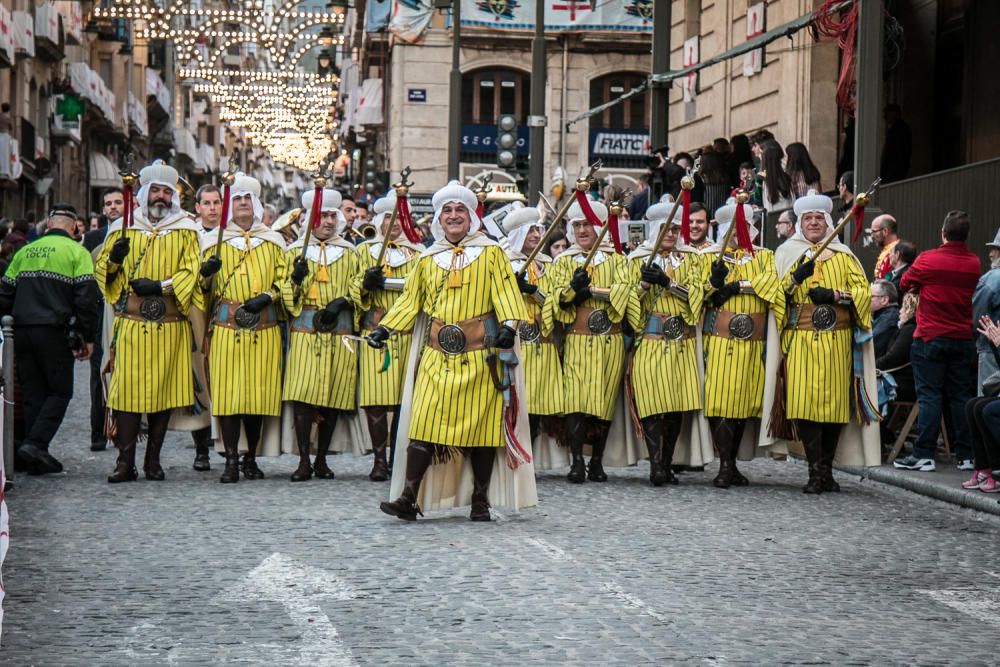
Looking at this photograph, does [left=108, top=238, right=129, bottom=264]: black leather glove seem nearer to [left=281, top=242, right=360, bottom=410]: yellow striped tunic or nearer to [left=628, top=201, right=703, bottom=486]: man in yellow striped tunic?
[left=281, top=242, right=360, bottom=410]: yellow striped tunic

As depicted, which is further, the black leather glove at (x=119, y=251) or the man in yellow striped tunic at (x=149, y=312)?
the man in yellow striped tunic at (x=149, y=312)

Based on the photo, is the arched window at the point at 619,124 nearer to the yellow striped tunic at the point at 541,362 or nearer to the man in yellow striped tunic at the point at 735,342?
the yellow striped tunic at the point at 541,362

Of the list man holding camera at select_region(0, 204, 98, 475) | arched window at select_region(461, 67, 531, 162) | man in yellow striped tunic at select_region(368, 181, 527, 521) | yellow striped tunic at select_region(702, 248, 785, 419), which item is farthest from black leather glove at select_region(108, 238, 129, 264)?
arched window at select_region(461, 67, 531, 162)

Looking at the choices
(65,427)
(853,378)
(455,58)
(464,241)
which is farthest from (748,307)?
(455,58)

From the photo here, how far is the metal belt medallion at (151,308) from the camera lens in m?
11.9

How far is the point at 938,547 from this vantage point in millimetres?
9641

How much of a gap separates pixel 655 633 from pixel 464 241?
3.82 meters

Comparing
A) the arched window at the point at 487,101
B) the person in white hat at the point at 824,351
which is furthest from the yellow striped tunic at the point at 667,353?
the arched window at the point at 487,101

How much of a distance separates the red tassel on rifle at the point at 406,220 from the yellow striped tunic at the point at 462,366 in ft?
6.01

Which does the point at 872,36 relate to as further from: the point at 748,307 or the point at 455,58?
the point at 455,58

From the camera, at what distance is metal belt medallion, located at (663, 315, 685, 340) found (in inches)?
486

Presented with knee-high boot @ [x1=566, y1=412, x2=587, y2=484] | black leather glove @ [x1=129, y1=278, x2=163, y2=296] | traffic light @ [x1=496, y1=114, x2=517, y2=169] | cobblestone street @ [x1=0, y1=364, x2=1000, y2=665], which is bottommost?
cobblestone street @ [x1=0, y1=364, x2=1000, y2=665]

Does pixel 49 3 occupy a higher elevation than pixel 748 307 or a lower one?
Result: higher

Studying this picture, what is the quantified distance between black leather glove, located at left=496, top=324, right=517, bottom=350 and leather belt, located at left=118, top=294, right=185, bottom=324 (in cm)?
313
